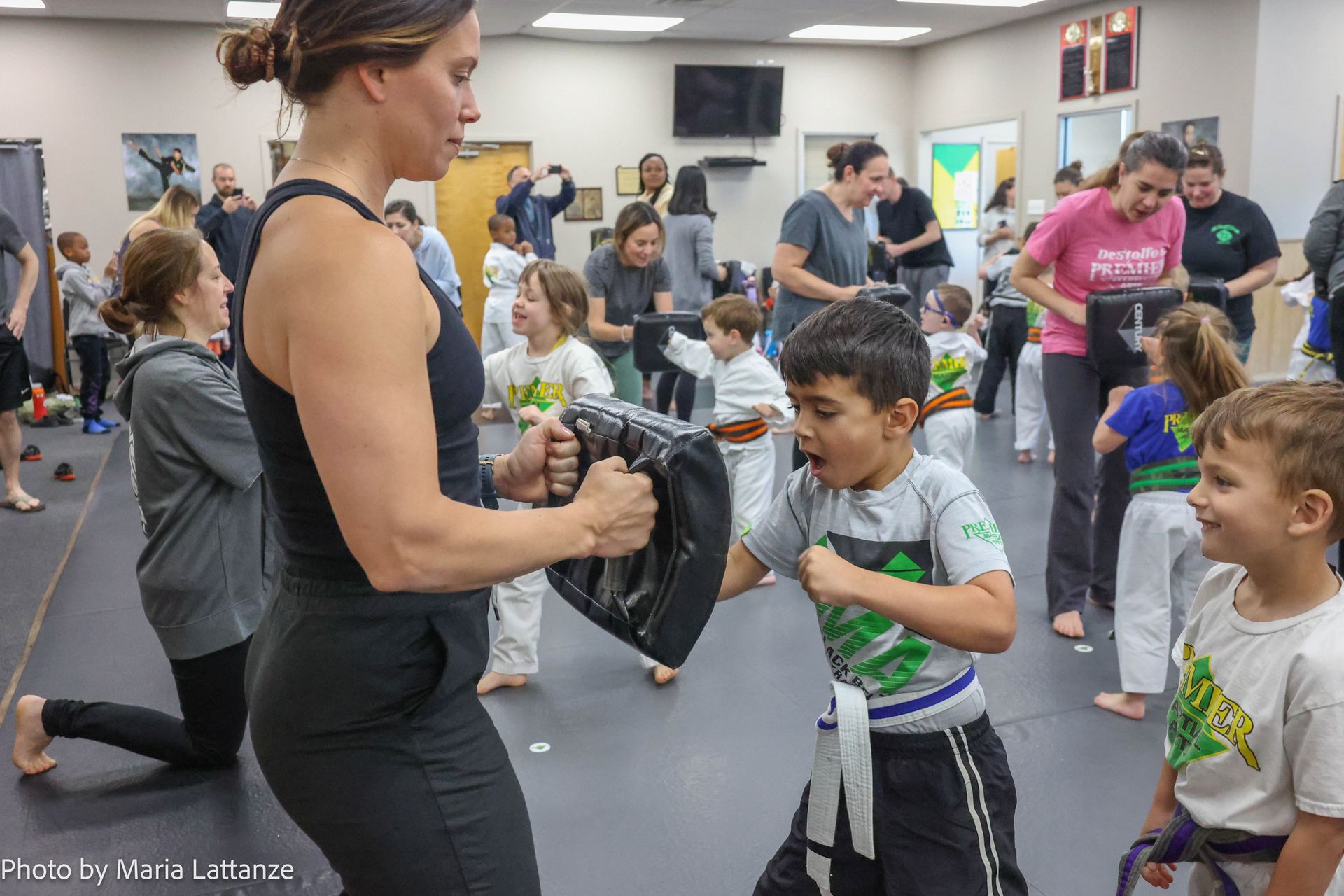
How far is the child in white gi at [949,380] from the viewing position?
4.51m

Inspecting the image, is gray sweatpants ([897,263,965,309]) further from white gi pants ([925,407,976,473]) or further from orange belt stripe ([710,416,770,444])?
orange belt stripe ([710,416,770,444])

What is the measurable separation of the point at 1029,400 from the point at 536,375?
3.74 metres

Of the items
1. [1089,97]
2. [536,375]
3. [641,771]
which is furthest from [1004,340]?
[641,771]

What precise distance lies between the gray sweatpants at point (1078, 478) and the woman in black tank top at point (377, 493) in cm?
273


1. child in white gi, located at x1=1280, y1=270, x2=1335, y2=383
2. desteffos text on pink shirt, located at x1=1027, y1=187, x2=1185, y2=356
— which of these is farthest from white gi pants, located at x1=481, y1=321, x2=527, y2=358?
child in white gi, located at x1=1280, y1=270, x2=1335, y2=383

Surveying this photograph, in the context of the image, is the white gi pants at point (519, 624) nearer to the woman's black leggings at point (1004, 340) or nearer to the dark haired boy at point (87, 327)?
the woman's black leggings at point (1004, 340)

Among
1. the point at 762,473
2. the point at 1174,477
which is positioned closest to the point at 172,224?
the point at 762,473

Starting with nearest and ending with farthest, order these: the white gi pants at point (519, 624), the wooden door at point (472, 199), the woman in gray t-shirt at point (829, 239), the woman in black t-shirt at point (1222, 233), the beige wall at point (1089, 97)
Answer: the white gi pants at point (519, 624)
the woman in gray t-shirt at point (829, 239)
the woman in black t-shirt at point (1222, 233)
the beige wall at point (1089, 97)
the wooden door at point (472, 199)

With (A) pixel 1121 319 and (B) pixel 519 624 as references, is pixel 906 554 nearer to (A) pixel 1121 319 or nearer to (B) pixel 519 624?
(B) pixel 519 624

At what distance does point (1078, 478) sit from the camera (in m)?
3.59

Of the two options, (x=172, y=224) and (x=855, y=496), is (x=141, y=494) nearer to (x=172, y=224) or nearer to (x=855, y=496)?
(x=855, y=496)

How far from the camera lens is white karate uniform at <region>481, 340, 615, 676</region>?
3254 mm

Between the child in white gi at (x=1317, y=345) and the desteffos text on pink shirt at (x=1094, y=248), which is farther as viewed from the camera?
the child in white gi at (x=1317, y=345)

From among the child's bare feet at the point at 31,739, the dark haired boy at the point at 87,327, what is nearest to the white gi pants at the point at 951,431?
the child's bare feet at the point at 31,739
